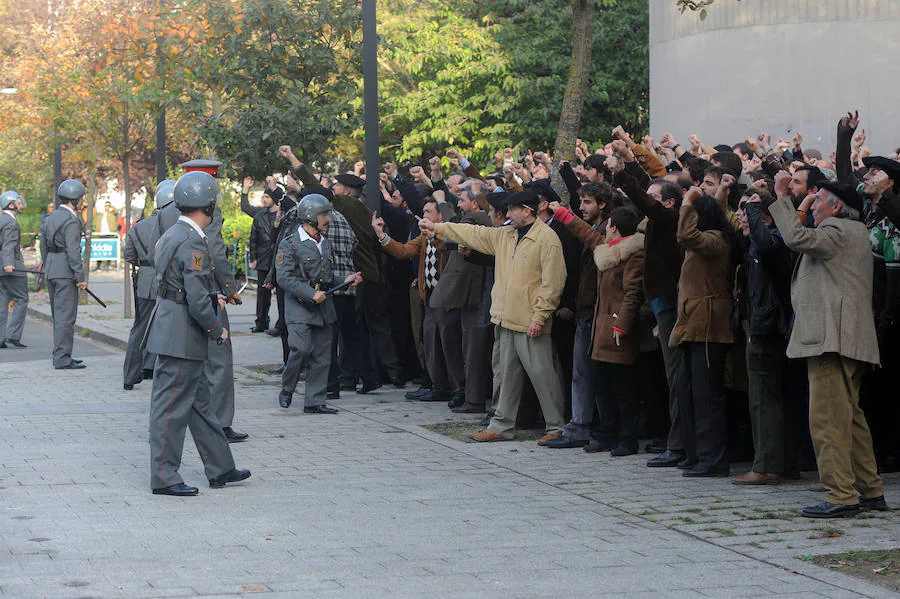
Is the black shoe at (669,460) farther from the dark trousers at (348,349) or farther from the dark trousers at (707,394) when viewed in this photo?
the dark trousers at (348,349)

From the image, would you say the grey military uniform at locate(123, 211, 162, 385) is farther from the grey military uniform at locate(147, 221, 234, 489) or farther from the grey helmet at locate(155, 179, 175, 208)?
the grey military uniform at locate(147, 221, 234, 489)

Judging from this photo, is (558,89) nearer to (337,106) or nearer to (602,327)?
(337,106)

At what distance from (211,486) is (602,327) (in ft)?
9.90

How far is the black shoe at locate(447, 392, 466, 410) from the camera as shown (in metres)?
12.5

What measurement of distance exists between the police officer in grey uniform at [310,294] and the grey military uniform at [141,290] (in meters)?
1.84

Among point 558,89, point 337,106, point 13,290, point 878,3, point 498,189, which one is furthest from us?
point 558,89

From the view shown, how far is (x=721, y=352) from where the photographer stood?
9023 millimetres

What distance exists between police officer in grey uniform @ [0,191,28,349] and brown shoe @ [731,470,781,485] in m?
13.0

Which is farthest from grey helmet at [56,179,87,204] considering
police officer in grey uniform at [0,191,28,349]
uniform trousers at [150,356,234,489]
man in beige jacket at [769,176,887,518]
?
man in beige jacket at [769,176,887,518]

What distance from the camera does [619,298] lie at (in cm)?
984

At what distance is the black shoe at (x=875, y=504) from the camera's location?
25.9 feet

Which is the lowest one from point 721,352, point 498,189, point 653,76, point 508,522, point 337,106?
point 508,522

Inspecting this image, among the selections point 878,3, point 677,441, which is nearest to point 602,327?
point 677,441

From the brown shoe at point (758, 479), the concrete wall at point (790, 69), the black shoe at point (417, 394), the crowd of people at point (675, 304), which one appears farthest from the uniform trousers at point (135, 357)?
the concrete wall at point (790, 69)
